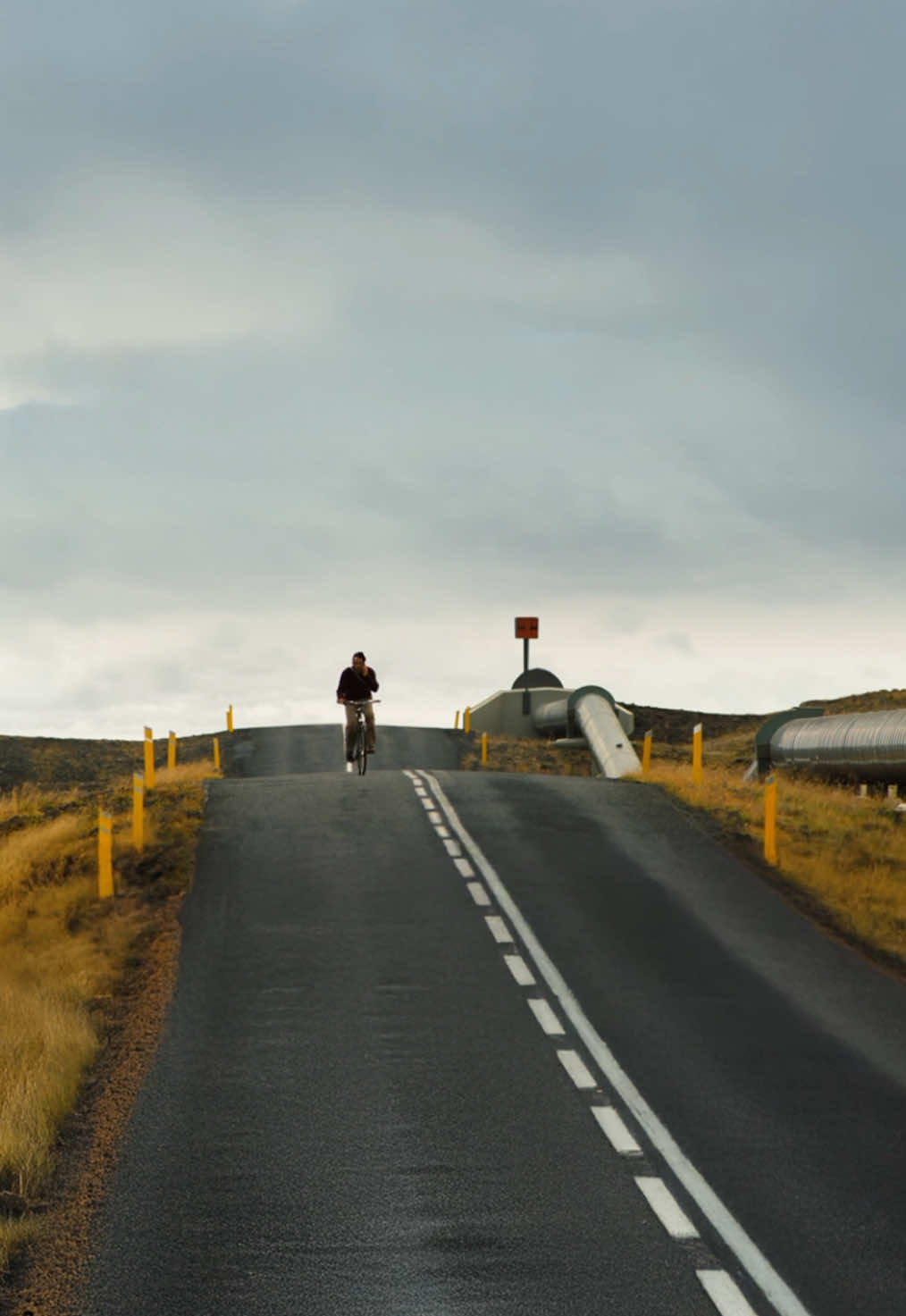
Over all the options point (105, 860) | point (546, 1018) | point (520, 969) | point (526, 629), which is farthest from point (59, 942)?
point (526, 629)

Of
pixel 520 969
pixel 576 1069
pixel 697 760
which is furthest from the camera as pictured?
pixel 697 760

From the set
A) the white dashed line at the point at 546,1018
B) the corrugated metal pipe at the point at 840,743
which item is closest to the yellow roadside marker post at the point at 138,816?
the white dashed line at the point at 546,1018

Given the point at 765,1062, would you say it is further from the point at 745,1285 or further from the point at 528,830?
the point at 528,830

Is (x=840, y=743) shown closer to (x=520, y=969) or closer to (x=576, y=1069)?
(x=520, y=969)

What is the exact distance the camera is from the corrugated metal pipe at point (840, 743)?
30.1 meters

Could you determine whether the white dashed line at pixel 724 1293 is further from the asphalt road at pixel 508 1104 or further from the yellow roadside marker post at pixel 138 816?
the yellow roadside marker post at pixel 138 816

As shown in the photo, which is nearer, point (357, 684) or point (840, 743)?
point (357, 684)

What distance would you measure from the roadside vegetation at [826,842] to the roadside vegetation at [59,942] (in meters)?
8.49

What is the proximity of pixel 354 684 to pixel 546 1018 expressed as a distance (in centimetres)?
1561

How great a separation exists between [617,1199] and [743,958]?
26.6 ft

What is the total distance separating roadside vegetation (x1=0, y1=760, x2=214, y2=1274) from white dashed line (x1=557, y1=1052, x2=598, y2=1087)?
12.3 ft

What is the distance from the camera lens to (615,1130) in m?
10.3

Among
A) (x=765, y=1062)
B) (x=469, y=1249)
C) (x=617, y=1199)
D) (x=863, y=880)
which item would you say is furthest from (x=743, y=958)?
(x=469, y=1249)

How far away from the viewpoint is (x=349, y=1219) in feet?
27.8
